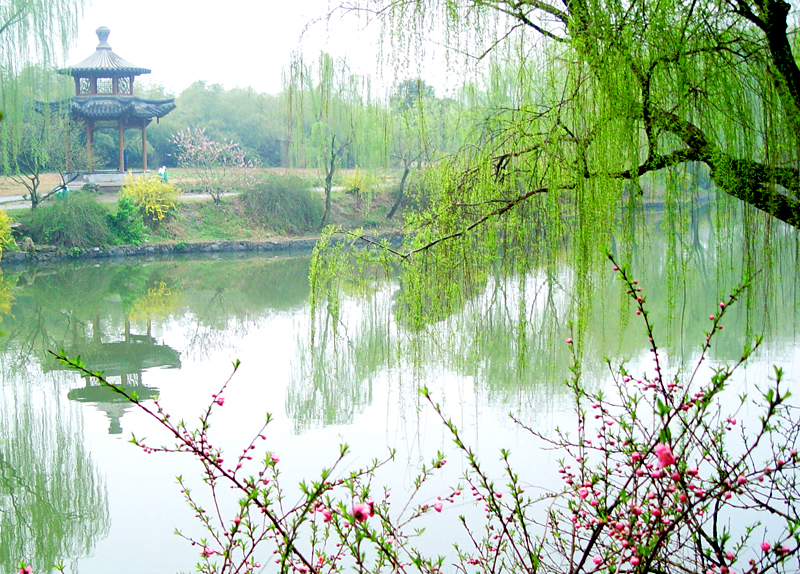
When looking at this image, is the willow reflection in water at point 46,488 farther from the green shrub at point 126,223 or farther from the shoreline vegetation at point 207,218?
the green shrub at point 126,223

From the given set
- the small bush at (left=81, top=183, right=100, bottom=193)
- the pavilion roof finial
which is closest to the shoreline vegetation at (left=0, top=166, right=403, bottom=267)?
the small bush at (left=81, top=183, right=100, bottom=193)

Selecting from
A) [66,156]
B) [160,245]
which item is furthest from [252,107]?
[160,245]

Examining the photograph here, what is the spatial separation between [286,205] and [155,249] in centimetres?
298

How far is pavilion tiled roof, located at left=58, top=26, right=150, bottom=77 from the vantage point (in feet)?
50.5

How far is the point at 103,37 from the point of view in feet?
52.4

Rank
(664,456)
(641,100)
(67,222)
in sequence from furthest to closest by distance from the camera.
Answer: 1. (67,222)
2. (641,100)
3. (664,456)

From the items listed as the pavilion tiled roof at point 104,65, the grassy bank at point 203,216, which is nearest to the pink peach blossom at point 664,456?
the grassy bank at point 203,216

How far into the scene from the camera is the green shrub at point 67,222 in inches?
459

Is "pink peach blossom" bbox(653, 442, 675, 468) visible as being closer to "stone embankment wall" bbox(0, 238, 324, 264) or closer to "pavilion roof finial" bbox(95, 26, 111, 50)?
"stone embankment wall" bbox(0, 238, 324, 264)

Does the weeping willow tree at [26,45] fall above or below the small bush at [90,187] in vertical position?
above

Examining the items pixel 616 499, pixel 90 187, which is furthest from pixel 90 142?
pixel 616 499

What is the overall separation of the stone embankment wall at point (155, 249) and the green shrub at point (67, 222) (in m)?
0.20

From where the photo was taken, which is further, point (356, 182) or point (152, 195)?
point (356, 182)

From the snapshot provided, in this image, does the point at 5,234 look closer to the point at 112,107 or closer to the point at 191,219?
the point at 191,219
